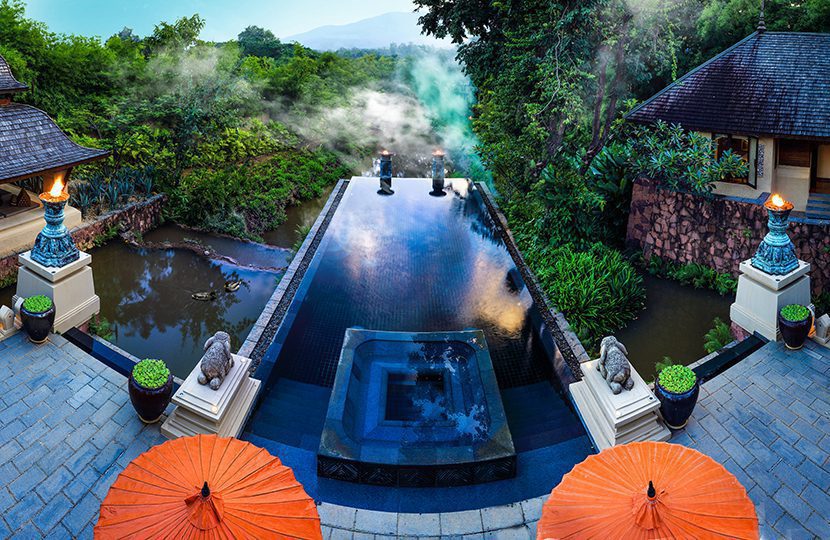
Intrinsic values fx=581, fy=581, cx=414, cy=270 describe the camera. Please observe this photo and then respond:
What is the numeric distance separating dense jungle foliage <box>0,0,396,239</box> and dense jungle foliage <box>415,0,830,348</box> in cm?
752

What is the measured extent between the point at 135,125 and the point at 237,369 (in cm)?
1265

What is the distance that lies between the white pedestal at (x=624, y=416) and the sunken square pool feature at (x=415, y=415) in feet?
3.99

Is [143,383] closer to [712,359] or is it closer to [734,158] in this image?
[712,359]

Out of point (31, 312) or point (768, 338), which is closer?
point (31, 312)

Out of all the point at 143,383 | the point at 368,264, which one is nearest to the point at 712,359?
the point at 368,264

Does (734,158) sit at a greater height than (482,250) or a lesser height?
greater

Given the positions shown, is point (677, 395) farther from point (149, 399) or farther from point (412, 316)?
point (149, 399)

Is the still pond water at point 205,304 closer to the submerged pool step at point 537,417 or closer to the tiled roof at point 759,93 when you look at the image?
the submerged pool step at point 537,417

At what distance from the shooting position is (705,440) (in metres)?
7.24

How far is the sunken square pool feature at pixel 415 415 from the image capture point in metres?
6.86

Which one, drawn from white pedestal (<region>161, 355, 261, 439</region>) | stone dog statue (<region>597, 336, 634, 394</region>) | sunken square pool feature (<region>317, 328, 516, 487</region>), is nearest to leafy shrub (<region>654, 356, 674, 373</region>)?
stone dog statue (<region>597, 336, 634, 394</region>)

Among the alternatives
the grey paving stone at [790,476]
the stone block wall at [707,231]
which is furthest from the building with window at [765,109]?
the grey paving stone at [790,476]

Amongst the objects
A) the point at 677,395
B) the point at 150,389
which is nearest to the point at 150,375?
the point at 150,389

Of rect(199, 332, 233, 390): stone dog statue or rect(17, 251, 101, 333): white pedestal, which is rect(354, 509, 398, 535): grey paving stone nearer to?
rect(199, 332, 233, 390): stone dog statue
